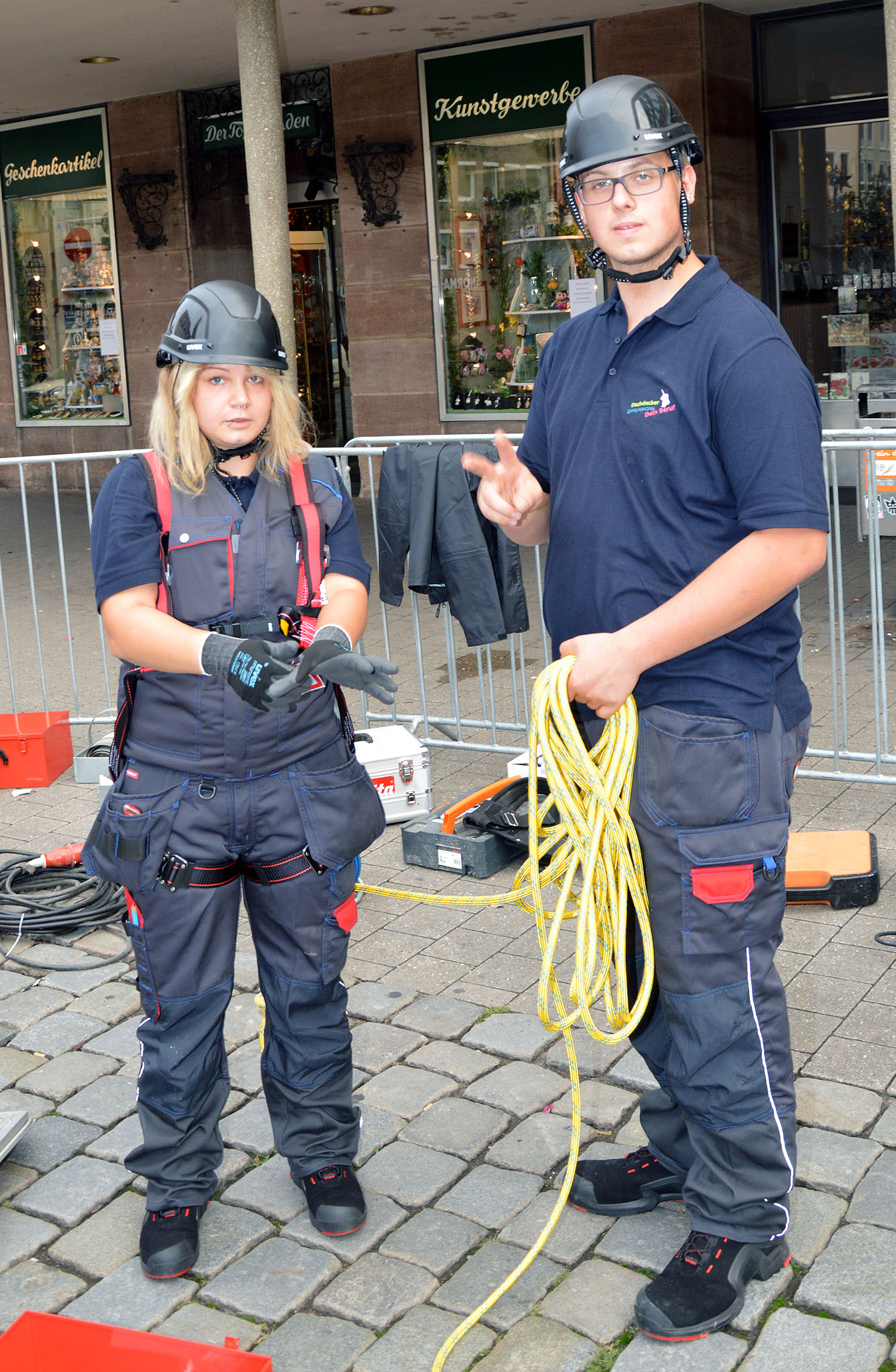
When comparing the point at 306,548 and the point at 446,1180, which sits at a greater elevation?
the point at 306,548

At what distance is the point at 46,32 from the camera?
467 inches

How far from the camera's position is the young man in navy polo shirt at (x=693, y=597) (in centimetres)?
259

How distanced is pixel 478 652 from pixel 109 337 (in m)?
10.7

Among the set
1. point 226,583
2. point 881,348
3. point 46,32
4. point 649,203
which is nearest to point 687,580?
point 649,203

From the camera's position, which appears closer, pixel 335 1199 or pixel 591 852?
pixel 591 852

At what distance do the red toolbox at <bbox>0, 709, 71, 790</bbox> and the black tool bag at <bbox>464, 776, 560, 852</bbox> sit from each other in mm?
2193

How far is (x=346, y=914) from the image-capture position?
10.5ft

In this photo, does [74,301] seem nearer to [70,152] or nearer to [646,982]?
[70,152]

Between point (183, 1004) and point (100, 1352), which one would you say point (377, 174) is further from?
point (100, 1352)

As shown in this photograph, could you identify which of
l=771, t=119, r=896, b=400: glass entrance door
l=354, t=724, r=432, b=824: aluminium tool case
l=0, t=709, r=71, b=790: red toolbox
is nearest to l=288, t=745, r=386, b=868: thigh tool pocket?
l=354, t=724, r=432, b=824: aluminium tool case

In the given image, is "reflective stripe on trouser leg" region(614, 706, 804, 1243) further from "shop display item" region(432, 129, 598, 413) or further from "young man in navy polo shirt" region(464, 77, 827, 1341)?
"shop display item" region(432, 129, 598, 413)

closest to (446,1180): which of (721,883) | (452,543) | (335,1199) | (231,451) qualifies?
(335,1199)

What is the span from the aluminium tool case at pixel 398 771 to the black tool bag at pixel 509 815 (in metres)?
0.47

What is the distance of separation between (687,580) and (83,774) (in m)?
4.31
